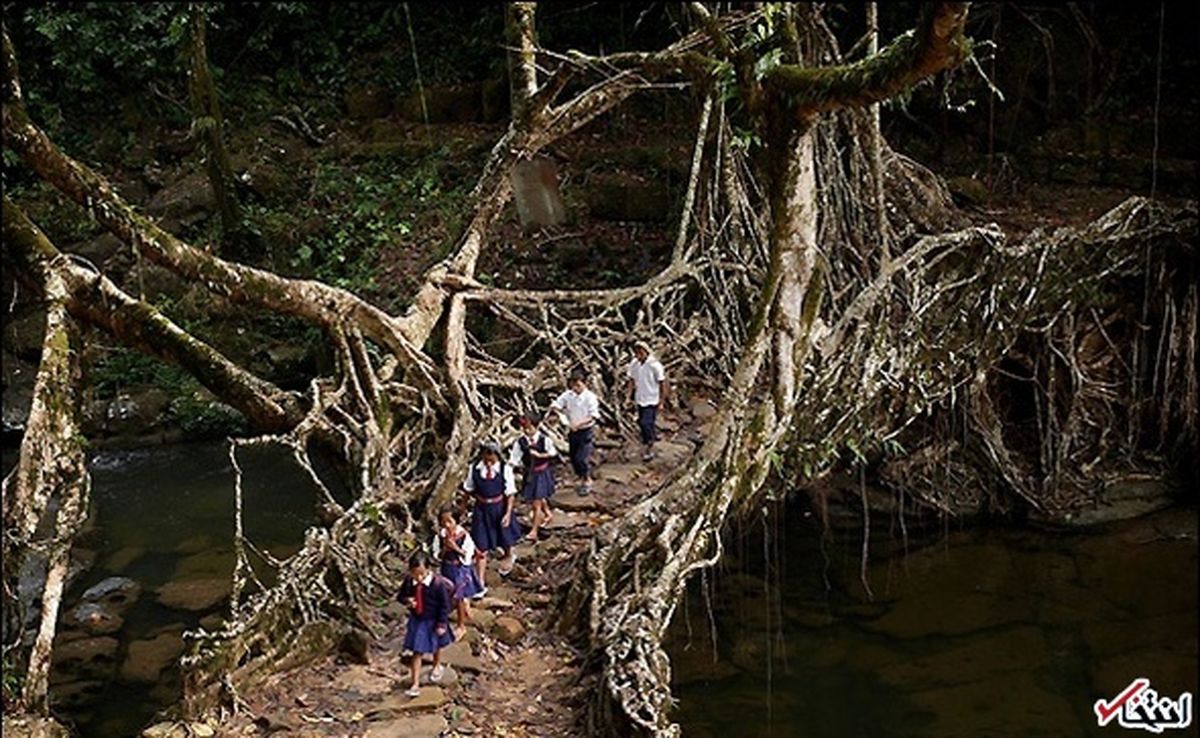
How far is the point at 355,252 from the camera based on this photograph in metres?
17.2

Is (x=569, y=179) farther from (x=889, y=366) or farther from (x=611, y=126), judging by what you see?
(x=889, y=366)

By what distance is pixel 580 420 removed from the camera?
30.6 ft

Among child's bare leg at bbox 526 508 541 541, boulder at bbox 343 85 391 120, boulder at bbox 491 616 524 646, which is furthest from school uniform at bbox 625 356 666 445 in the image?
boulder at bbox 343 85 391 120

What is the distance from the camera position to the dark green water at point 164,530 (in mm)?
9055

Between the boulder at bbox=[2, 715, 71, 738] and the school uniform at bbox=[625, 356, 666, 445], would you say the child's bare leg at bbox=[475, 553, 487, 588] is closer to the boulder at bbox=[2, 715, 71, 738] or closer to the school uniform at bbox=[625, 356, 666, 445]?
the school uniform at bbox=[625, 356, 666, 445]

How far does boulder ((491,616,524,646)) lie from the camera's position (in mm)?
7559

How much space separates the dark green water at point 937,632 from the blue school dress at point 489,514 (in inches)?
75.5

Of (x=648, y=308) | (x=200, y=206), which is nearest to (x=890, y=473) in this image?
(x=648, y=308)

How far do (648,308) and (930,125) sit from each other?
268 inches

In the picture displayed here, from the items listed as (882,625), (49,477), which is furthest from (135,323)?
(882,625)

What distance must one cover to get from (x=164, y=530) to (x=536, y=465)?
568cm

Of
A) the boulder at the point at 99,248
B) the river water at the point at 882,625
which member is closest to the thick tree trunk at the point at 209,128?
the boulder at the point at 99,248

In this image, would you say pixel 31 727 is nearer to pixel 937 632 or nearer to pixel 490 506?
pixel 490 506

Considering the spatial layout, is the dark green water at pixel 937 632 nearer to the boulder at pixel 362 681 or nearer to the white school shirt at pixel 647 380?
the white school shirt at pixel 647 380
